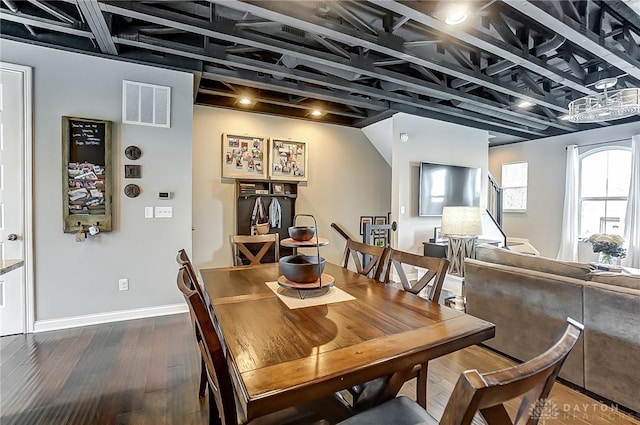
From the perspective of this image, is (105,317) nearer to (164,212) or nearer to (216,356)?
(164,212)

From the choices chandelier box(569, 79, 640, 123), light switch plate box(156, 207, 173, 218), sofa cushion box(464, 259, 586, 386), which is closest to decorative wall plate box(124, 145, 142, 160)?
light switch plate box(156, 207, 173, 218)

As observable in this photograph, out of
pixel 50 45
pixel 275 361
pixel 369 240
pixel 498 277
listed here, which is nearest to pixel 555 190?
pixel 369 240

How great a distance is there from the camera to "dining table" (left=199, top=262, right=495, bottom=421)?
869 millimetres

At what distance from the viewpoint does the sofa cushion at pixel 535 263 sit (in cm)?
211

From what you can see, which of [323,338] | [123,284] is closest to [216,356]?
[323,338]

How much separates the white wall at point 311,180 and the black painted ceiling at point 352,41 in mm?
565

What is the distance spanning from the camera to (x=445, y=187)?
5.36m

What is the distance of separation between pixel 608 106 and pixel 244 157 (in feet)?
14.4

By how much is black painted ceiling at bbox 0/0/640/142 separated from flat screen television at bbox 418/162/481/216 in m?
1.25

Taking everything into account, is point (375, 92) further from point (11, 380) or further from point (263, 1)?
point (11, 380)

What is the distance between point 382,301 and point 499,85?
11.9 ft

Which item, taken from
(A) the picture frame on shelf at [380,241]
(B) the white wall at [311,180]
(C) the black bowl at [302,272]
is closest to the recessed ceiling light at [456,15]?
(C) the black bowl at [302,272]

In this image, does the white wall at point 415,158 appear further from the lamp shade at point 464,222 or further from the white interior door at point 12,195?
the white interior door at point 12,195

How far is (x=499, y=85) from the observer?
3.84 m
